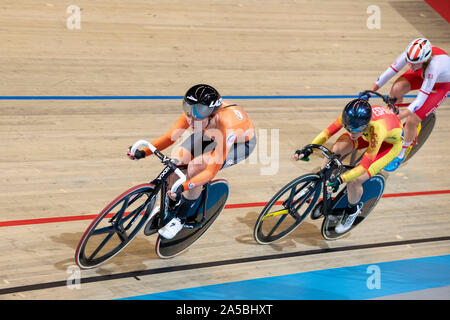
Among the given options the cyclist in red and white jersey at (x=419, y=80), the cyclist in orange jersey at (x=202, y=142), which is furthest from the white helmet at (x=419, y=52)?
the cyclist in orange jersey at (x=202, y=142)

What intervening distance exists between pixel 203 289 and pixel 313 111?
3.00 metres

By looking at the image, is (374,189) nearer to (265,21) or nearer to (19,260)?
(19,260)

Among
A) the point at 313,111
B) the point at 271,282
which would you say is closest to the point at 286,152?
the point at 313,111

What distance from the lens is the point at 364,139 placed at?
4211 mm

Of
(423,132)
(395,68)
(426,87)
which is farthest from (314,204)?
(423,132)

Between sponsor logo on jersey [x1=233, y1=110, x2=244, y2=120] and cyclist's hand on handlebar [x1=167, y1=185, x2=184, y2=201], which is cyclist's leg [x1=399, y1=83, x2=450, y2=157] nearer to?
sponsor logo on jersey [x1=233, y1=110, x2=244, y2=120]

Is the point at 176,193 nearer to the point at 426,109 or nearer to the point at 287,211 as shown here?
the point at 287,211

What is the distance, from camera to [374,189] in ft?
14.1

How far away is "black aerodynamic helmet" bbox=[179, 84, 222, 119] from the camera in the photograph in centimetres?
336

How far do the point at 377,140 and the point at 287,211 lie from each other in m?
0.76

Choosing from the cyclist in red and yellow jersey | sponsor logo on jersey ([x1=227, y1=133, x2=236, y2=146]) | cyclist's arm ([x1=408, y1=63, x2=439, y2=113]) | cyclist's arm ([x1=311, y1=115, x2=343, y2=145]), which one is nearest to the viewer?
sponsor logo on jersey ([x1=227, y1=133, x2=236, y2=146])

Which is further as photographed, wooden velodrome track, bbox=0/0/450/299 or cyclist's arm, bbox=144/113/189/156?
wooden velodrome track, bbox=0/0/450/299

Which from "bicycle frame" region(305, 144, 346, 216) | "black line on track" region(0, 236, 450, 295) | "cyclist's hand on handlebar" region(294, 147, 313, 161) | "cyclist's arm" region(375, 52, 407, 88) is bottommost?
"black line on track" region(0, 236, 450, 295)

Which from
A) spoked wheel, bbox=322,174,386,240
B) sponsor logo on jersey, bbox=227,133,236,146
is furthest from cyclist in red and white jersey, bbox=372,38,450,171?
sponsor logo on jersey, bbox=227,133,236,146
